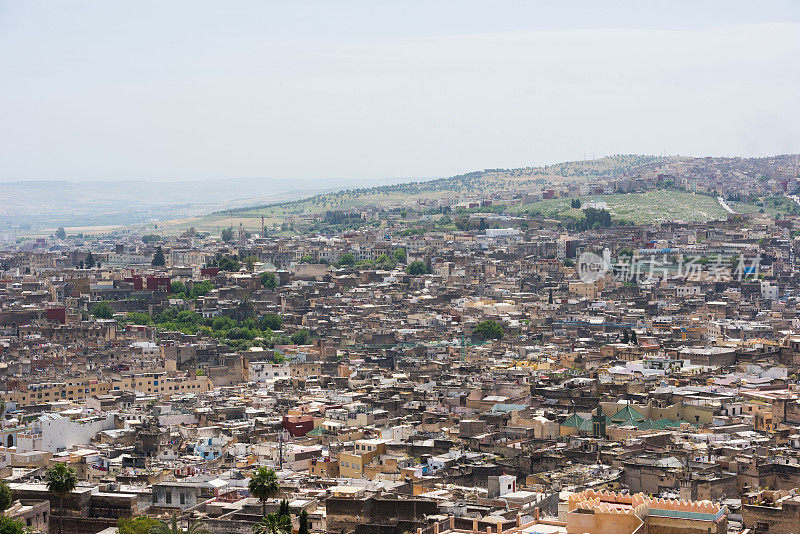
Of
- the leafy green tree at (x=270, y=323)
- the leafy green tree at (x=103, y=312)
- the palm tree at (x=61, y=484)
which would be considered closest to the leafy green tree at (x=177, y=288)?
the leafy green tree at (x=103, y=312)

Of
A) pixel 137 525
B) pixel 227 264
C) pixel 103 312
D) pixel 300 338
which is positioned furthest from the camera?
pixel 227 264

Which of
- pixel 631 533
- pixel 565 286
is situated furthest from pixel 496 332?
pixel 631 533

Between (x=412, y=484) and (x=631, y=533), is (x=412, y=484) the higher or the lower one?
the lower one

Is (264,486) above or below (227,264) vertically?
above

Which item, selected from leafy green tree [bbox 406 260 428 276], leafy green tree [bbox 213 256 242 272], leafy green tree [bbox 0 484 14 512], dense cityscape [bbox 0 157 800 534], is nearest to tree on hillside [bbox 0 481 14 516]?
leafy green tree [bbox 0 484 14 512]

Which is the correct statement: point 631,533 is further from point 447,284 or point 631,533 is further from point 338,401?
point 447,284

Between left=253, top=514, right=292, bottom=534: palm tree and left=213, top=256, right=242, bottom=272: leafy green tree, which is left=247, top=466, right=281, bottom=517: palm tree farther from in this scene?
left=213, top=256, right=242, bottom=272: leafy green tree

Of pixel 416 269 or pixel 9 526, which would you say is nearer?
pixel 9 526

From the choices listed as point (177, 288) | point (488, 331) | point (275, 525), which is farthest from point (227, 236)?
point (275, 525)

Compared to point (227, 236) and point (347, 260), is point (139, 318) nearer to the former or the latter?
point (347, 260)
